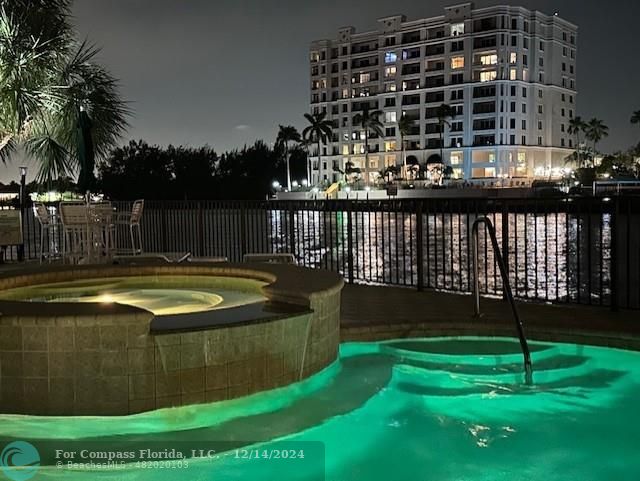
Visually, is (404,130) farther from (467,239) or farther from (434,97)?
(467,239)

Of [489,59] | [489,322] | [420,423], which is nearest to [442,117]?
[489,59]

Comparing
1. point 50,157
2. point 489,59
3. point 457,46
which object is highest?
point 457,46

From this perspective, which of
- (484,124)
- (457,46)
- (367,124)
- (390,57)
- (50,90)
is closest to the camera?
(50,90)

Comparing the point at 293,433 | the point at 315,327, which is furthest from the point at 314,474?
the point at 315,327

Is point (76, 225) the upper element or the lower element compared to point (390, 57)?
lower

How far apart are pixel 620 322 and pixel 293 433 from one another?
3.99 m

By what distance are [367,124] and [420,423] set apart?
117 metres

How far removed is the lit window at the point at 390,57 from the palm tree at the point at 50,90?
11345 cm

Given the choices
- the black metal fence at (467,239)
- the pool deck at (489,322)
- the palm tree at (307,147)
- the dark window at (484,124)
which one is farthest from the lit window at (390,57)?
the pool deck at (489,322)

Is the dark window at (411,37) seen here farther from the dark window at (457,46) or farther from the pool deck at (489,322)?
the pool deck at (489,322)

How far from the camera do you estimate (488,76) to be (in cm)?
11219

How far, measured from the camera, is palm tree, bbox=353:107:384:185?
11981 cm

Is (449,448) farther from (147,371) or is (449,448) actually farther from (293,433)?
(147,371)

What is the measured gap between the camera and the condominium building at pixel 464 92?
11175 centimetres
